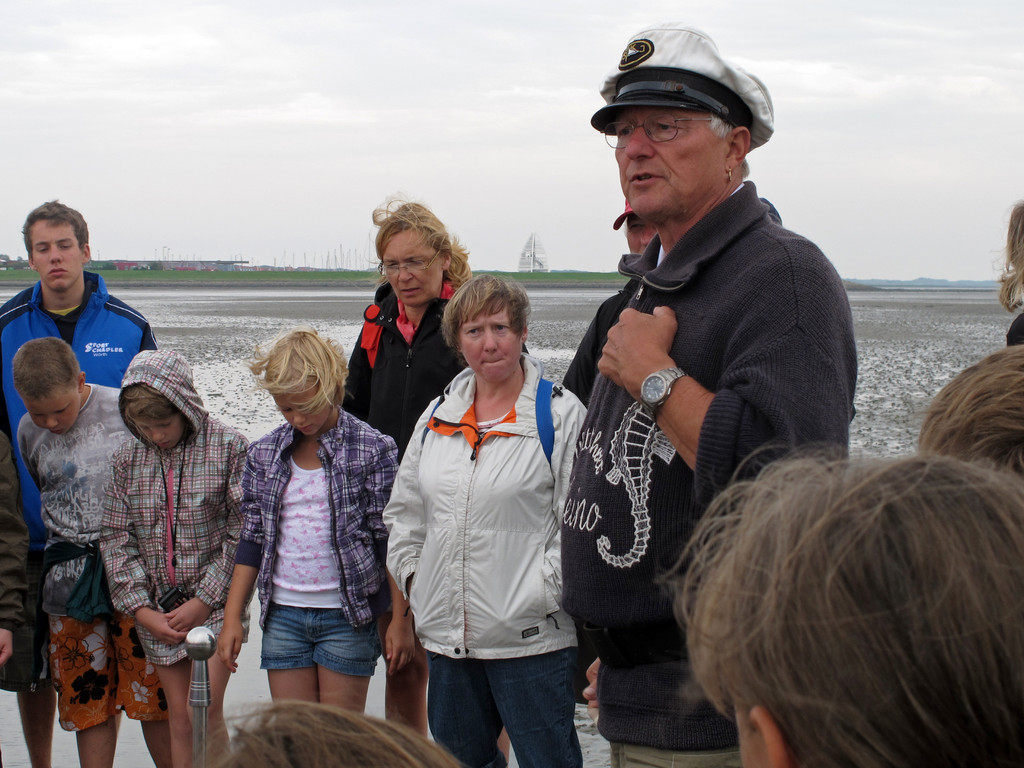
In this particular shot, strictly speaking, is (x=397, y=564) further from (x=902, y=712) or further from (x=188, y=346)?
(x=188, y=346)

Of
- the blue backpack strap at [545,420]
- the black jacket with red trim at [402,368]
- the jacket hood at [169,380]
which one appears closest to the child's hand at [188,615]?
the jacket hood at [169,380]

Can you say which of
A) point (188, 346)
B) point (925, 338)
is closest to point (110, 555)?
point (188, 346)

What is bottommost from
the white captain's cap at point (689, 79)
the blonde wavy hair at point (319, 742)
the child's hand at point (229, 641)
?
the child's hand at point (229, 641)

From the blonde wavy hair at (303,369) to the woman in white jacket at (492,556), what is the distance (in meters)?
0.51

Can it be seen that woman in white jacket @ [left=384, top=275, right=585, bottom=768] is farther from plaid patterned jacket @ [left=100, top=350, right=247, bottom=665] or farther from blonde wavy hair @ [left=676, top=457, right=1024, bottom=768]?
blonde wavy hair @ [left=676, top=457, right=1024, bottom=768]

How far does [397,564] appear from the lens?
372 centimetres

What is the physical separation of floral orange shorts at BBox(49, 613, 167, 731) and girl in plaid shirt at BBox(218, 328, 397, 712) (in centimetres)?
50

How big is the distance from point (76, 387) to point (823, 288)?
324cm

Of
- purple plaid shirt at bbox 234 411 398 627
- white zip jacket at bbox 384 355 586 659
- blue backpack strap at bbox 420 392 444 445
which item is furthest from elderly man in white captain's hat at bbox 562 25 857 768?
purple plaid shirt at bbox 234 411 398 627

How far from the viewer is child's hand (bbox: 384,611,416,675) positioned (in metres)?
4.02

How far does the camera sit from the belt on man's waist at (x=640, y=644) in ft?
7.72

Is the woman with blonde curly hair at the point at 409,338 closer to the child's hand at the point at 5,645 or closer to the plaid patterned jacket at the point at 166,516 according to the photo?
the plaid patterned jacket at the point at 166,516

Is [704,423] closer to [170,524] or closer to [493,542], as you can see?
[493,542]

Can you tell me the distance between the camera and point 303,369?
401 centimetres
